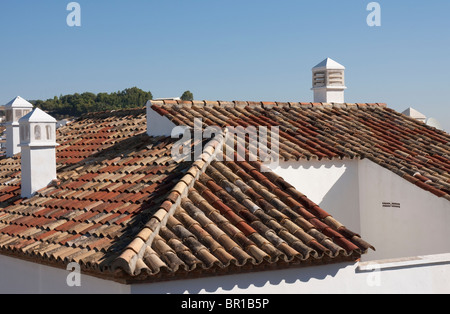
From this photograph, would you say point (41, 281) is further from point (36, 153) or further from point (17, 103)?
point (17, 103)

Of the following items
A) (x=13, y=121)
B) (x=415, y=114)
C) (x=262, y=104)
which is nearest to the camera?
(x=262, y=104)

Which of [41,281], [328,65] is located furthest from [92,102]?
[41,281]

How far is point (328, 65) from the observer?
1777 cm

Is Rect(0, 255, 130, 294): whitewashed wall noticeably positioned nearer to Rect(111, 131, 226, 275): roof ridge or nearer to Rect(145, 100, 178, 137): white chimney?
Rect(111, 131, 226, 275): roof ridge

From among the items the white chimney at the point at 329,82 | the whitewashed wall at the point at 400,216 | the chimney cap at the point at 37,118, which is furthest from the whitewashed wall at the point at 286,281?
the white chimney at the point at 329,82

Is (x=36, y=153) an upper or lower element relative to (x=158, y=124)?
lower

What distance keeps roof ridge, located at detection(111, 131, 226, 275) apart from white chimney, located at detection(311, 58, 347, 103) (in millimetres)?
6425

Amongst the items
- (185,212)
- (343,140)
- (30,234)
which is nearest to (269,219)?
(185,212)

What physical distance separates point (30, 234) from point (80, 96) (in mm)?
42968

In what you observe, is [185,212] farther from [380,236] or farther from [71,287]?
[380,236]

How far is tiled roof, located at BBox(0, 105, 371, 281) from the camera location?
26.5ft

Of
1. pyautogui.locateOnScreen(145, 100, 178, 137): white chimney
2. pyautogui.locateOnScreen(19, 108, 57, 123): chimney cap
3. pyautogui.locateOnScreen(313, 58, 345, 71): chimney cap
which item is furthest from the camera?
pyautogui.locateOnScreen(313, 58, 345, 71): chimney cap

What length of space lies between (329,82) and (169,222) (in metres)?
10.00

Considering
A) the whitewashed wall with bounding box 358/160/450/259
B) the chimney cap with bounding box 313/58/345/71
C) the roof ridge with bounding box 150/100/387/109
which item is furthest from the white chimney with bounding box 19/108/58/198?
the chimney cap with bounding box 313/58/345/71
